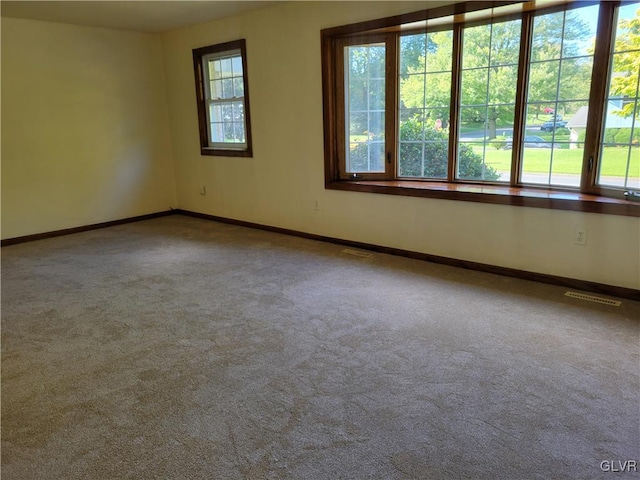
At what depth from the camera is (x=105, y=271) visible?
13.3 feet

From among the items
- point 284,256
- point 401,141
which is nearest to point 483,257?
point 401,141

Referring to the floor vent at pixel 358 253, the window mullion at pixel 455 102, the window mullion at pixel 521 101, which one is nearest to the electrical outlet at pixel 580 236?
the window mullion at pixel 521 101

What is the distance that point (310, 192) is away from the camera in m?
4.82

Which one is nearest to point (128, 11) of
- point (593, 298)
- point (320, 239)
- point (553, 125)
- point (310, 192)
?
point (310, 192)

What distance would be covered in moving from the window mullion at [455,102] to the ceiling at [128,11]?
1.89 metres

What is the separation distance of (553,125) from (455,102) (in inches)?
32.7

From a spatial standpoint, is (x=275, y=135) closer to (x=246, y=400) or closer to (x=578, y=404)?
(x=246, y=400)

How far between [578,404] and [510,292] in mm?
1356

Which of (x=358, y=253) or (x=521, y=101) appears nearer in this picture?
(x=521, y=101)

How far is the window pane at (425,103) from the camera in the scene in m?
3.97

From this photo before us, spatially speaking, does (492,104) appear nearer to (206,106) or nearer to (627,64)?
(627,64)

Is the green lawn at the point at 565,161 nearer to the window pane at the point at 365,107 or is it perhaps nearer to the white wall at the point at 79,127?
the window pane at the point at 365,107


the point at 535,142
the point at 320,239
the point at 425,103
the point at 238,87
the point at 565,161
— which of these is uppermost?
the point at 238,87

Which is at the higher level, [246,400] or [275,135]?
[275,135]
